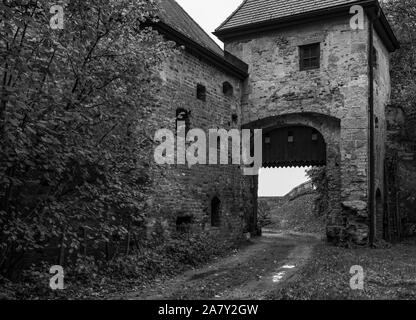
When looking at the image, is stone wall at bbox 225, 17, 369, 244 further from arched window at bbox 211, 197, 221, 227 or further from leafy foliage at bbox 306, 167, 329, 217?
leafy foliage at bbox 306, 167, 329, 217

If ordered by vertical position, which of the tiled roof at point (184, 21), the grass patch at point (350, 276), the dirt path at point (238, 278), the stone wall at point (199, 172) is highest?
the tiled roof at point (184, 21)

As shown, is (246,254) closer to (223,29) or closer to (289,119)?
(289,119)

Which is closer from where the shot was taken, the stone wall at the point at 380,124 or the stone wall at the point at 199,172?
the stone wall at the point at 199,172

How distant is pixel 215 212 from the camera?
13.8m

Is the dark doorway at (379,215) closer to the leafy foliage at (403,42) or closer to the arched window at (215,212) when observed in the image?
the leafy foliage at (403,42)

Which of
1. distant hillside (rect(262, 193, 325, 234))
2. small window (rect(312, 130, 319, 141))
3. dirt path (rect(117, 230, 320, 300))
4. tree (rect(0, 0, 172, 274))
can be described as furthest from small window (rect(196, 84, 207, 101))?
distant hillside (rect(262, 193, 325, 234))

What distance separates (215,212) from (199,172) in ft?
6.13

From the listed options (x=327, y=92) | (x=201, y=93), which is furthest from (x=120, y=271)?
(x=327, y=92)

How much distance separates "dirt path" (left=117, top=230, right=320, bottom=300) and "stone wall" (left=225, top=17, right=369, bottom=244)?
248 centimetres

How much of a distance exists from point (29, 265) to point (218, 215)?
705 centimetres

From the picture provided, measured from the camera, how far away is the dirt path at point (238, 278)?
7418mm

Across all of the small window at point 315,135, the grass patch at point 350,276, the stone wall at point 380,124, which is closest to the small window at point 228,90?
the small window at point 315,135

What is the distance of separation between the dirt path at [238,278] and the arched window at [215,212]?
Answer: 1305 mm
